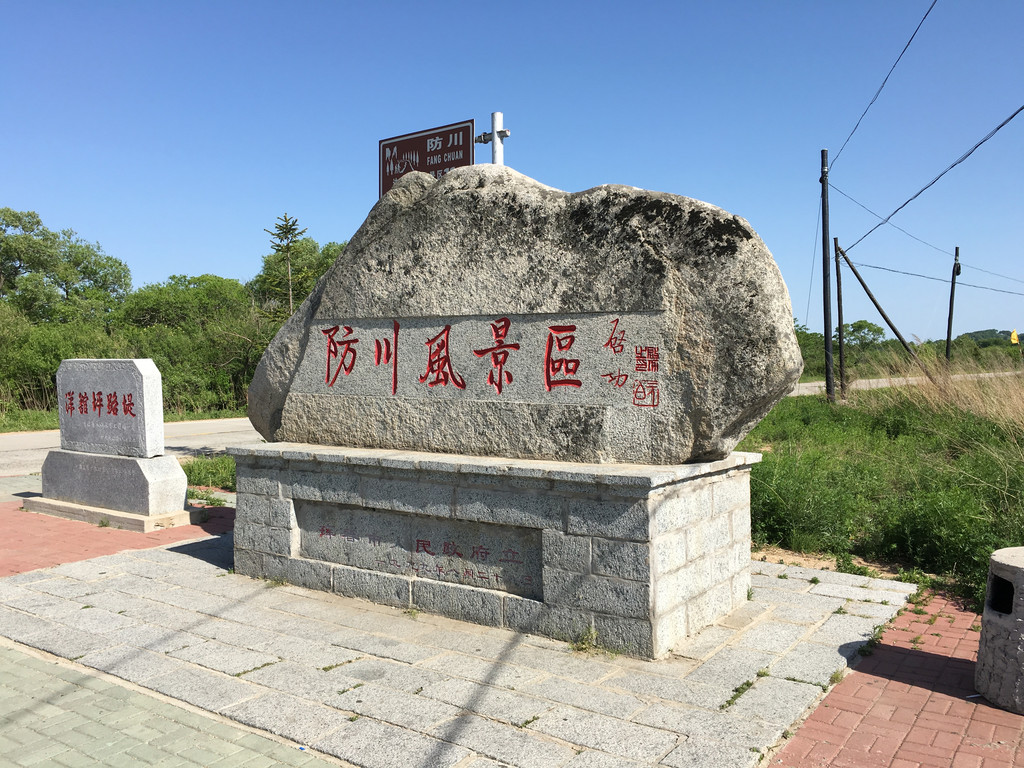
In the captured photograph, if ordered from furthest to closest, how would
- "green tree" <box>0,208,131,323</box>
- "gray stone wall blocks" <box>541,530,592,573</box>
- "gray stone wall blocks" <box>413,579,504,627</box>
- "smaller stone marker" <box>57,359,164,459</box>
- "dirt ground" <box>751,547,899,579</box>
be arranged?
"green tree" <box>0,208,131,323</box> → "smaller stone marker" <box>57,359,164,459</box> → "dirt ground" <box>751,547,899,579</box> → "gray stone wall blocks" <box>413,579,504,627</box> → "gray stone wall blocks" <box>541,530,592,573</box>

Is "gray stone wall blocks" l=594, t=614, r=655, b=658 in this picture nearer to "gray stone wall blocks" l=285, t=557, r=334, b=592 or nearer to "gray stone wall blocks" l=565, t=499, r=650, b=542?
"gray stone wall blocks" l=565, t=499, r=650, b=542

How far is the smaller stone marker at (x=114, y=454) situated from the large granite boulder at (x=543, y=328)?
8.49ft

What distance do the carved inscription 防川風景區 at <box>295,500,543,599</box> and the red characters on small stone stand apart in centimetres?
88

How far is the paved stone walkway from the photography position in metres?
2.88

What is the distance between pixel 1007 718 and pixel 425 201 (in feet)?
12.9

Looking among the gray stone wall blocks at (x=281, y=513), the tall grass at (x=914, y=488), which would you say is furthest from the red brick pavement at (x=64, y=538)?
the tall grass at (x=914, y=488)

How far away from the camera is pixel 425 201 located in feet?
15.5

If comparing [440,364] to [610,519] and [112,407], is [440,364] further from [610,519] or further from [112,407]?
[112,407]

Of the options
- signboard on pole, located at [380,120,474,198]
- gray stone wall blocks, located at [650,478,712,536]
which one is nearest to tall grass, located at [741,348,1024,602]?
gray stone wall blocks, located at [650,478,712,536]

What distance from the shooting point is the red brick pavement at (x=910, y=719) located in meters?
2.78

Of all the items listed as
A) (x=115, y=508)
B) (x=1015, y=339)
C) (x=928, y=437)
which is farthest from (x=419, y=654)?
(x=1015, y=339)

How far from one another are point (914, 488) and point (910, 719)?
158 inches

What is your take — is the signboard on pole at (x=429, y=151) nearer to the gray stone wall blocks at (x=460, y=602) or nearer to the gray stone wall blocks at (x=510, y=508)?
the gray stone wall blocks at (x=510, y=508)

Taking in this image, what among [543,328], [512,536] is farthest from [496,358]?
[512,536]
